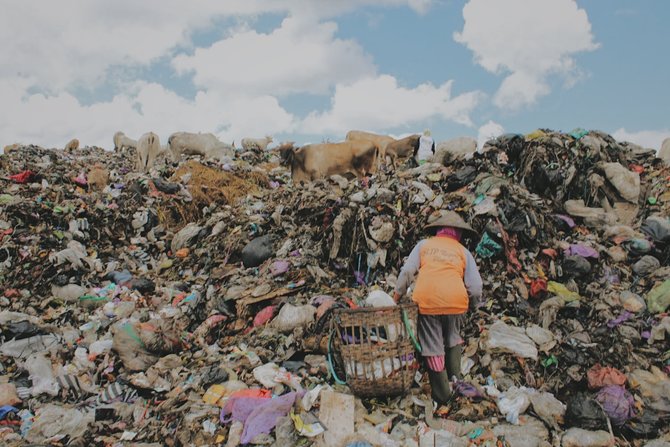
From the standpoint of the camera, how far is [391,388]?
3.34 meters

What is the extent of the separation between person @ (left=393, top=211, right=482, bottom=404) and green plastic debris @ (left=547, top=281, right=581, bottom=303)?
1.81 m

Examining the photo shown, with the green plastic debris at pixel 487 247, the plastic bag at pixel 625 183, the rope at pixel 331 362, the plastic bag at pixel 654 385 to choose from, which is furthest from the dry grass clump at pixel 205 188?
the plastic bag at pixel 654 385

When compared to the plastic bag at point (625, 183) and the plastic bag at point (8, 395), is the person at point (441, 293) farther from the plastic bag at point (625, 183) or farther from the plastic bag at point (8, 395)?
the plastic bag at point (625, 183)

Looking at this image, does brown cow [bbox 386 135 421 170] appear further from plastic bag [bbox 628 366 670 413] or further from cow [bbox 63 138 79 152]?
cow [bbox 63 138 79 152]

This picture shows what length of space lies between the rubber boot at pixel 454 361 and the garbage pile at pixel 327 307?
0.27ft

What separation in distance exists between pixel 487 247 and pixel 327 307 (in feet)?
6.81

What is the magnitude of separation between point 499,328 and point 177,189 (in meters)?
7.35

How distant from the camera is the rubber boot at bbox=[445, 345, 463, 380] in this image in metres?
3.61

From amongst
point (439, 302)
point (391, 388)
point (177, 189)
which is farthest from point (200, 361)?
point (177, 189)

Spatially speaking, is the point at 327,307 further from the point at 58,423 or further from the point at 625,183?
the point at 625,183

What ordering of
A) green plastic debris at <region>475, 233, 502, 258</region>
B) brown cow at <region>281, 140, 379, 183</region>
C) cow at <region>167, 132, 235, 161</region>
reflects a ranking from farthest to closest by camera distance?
cow at <region>167, 132, 235, 161</region> < brown cow at <region>281, 140, 379, 183</region> < green plastic debris at <region>475, 233, 502, 258</region>

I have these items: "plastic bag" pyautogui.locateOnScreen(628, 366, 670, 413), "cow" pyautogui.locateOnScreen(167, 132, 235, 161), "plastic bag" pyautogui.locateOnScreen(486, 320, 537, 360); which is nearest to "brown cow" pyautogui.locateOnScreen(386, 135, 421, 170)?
"cow" pyautogui.locateOnScreen(167, 132, 235, 161)

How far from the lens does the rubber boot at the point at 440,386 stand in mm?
3484

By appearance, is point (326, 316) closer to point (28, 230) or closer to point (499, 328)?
point (499, 328)
